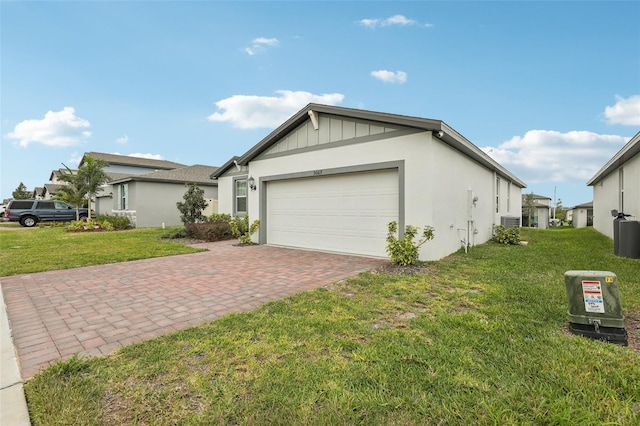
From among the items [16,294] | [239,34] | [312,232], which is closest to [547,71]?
[312,232]

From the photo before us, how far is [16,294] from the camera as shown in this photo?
480cm

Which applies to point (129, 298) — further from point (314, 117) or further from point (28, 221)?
Result: point (28, 221)

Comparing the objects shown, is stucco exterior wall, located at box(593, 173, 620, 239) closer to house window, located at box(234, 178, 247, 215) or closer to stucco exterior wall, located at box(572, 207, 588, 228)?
house window, located at box(234, 178, 247, 215)

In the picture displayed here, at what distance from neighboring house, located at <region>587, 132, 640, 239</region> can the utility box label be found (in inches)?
268

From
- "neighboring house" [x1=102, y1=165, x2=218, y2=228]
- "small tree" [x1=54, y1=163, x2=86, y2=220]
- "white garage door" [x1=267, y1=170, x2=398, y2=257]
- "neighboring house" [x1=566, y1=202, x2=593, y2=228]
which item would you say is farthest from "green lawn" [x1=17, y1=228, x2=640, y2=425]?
"neighboring house" [x1=566, y1=202, x2=593, y2=228]

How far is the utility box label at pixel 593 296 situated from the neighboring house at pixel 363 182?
3.95 meters

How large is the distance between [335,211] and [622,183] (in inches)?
411

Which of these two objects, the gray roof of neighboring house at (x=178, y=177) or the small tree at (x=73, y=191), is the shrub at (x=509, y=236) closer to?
the gray roof of neighboring house at (x=178, y=177)

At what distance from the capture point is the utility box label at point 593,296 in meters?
2.90

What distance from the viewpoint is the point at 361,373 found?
2369 millimetres

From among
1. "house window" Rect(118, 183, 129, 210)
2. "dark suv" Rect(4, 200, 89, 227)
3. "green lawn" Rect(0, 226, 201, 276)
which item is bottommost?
"green lawn" Rect(0, 226, 201, 276)

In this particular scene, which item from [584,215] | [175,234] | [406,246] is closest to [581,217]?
[584,215]

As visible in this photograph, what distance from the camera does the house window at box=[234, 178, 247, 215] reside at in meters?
14.8

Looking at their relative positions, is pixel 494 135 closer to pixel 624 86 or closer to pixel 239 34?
pixel 624 86
